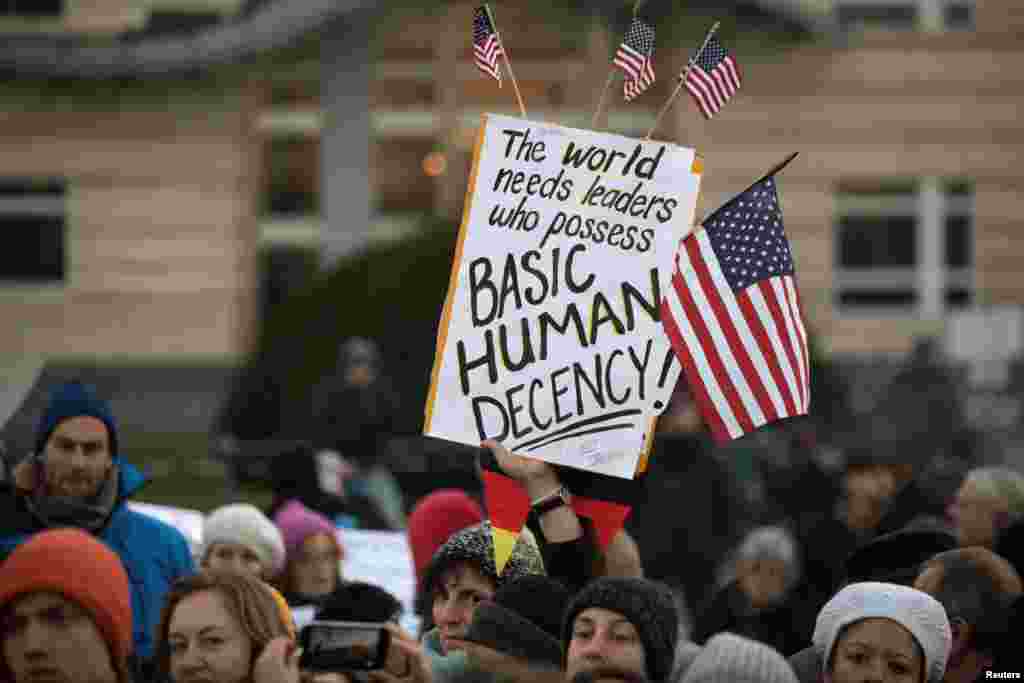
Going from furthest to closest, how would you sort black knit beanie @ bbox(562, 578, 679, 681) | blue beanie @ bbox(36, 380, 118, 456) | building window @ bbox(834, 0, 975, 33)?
1. building window @ bbox(834, 0, 975, 33)
2. blue beanie @ bbox(36, 380, 118, 456)
3. black knit beanie @ bbox(562, 578, 679, 681)

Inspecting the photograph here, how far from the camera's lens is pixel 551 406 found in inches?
A: 270

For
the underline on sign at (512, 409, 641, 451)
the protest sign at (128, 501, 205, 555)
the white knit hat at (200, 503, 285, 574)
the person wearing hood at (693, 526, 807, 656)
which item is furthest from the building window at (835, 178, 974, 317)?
the underline on sign at (512, 409, 641, 451)

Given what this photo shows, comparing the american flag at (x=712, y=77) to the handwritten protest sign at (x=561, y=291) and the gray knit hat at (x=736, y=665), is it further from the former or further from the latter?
the gray knit hat at (x=736, y=665)

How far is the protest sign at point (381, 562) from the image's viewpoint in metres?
9.21

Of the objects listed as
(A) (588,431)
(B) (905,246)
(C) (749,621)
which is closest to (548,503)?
(A) (588,431)

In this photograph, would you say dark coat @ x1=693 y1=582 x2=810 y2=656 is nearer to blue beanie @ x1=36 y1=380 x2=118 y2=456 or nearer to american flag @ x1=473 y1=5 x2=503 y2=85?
american flag @ x1=473 y1=5 x2=503 y2=85

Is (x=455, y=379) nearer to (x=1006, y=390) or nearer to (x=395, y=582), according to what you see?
(x=395, y=582)

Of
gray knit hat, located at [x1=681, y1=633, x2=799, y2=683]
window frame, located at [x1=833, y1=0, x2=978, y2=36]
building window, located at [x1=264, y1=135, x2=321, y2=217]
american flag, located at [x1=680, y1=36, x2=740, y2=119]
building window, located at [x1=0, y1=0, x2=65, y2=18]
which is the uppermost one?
window frame, located at [x1=833, y1=0, x2=978, y2=36]

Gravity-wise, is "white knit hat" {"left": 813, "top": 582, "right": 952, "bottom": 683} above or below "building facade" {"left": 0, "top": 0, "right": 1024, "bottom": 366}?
below

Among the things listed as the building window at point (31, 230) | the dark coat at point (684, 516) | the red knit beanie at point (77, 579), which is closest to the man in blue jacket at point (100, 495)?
the red knit beanie at point (77, 579)

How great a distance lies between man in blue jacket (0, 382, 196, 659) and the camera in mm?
7211

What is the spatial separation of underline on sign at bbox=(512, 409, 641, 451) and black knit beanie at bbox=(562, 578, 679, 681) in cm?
120

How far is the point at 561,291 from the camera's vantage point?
6.98m

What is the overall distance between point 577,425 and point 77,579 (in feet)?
7.12
